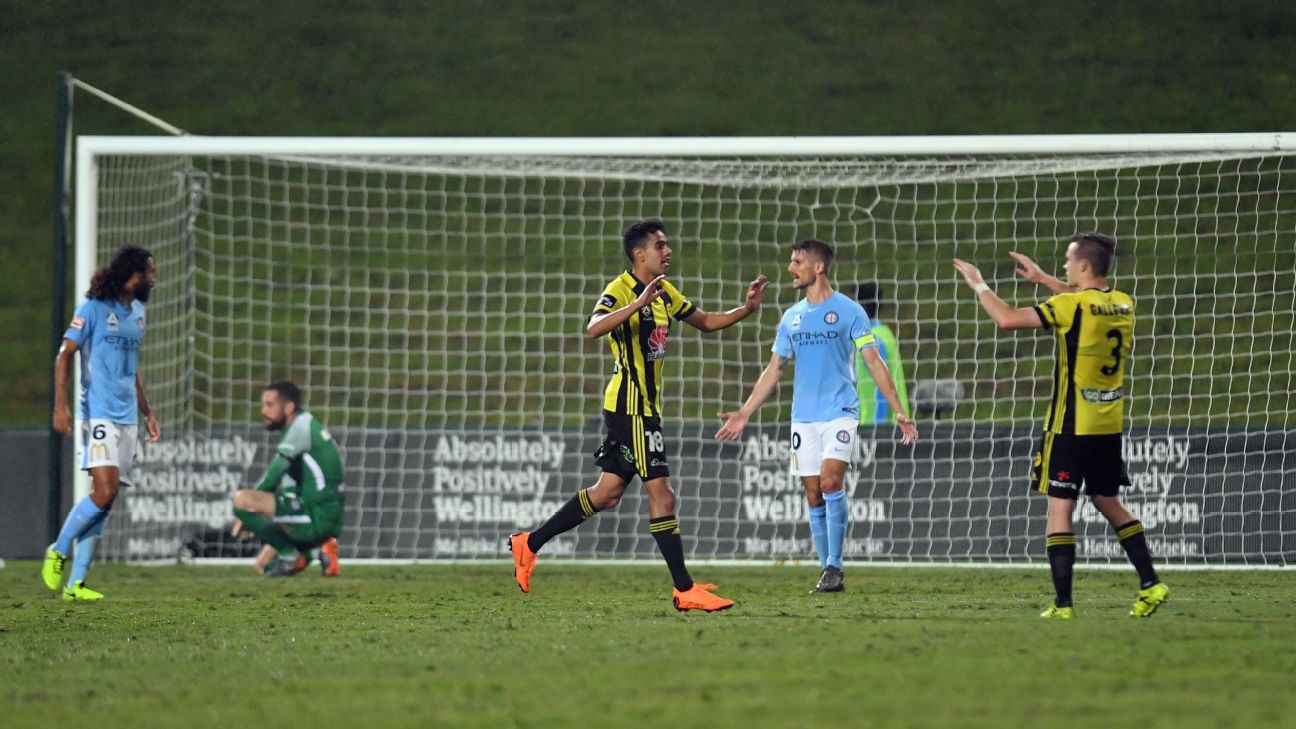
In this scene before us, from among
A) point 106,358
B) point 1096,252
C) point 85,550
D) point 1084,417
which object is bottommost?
point 85,550

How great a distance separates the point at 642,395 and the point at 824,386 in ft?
5.55

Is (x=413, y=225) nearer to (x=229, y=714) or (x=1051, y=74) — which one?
(x=1051, y=74)

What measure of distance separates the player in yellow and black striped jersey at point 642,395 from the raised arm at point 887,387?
1.20 metres

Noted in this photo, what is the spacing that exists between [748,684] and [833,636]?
131 cm

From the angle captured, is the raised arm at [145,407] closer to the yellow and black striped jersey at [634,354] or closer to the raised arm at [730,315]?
the yellow and black striped jersey at [634,354]

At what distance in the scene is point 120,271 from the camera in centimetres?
895

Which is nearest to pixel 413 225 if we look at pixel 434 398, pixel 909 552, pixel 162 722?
pixel 434 398

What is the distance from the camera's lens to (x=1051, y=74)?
22203mm

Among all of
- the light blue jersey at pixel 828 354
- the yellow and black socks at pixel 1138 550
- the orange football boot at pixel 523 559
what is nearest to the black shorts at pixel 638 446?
the orange football boot at pixel 523 559

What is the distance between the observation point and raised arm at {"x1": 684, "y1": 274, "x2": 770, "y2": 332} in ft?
25.5

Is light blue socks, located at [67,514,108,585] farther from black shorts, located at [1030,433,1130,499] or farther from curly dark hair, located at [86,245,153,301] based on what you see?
black shorts, located at [1030,433,1130,499]

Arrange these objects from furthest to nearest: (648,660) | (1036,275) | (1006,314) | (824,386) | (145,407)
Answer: (145,407) → (824,386) → (1036,275) → (1006,314) → (648,660)

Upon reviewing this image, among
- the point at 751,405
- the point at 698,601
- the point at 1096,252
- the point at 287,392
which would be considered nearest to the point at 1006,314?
the point at 1096,252

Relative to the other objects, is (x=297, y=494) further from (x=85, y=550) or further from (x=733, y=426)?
(x=733, y=426)
